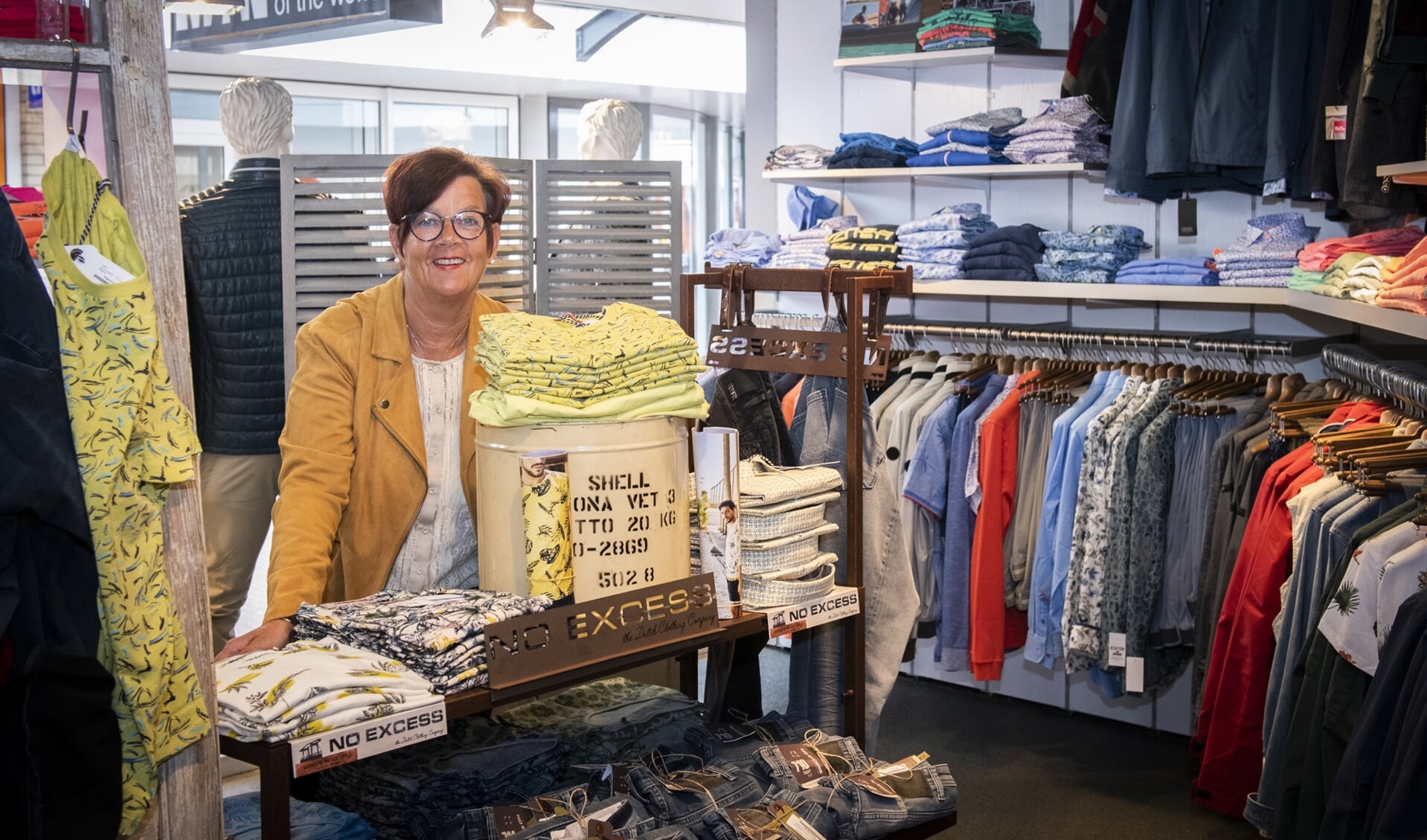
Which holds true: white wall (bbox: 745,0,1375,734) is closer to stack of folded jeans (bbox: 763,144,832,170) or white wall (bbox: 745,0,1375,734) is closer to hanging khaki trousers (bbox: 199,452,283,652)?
stack of folded jeans (bbox: 763,144,832,170)

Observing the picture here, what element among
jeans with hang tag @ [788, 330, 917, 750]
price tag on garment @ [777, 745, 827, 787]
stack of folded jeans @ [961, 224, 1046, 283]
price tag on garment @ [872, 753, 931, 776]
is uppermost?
stack of folded jeans @ [961, 224, 1046, 283]

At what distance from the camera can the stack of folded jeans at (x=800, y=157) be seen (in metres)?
5.16

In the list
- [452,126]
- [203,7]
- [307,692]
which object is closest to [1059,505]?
[307,692]

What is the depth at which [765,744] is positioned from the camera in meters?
2.15

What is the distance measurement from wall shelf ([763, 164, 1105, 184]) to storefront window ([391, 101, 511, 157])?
16.5ft

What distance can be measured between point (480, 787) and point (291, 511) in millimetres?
578

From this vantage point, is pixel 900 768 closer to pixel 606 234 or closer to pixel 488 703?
pixel 488 703

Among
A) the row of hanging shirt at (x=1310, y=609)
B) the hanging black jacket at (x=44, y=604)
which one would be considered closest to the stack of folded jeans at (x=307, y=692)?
the hanging black jacket at (x=44, y=604)

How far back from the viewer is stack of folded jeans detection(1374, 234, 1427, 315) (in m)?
2.77

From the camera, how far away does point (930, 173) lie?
4.79 meters

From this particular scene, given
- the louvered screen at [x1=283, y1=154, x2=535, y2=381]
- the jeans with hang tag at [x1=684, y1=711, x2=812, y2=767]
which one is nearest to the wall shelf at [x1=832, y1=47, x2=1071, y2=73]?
the louvered screen at [x1=283, y1=154, x2=535, y2=381]

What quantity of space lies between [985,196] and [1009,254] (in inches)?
21.0

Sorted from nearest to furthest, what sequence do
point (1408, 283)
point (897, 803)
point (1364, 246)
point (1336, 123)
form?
point (897, 803) < point (1408, 283) < point (1364, 246) < point (1336, 123)

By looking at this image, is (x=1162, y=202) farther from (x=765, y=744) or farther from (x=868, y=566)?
(x=765, y=744)
